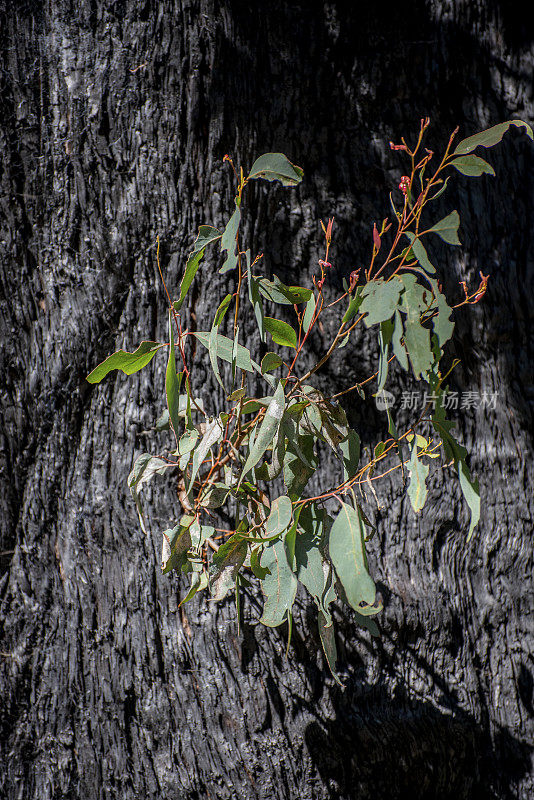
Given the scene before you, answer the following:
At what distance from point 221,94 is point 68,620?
50.3 inches

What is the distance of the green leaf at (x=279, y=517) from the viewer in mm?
904

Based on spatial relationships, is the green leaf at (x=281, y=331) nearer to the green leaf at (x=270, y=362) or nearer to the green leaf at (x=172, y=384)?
the green leaf at (x=270, y=362)

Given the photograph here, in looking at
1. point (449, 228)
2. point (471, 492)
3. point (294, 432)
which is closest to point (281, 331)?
point (294, 432)

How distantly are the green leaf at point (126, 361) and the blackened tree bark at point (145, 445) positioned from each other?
0.28 metres

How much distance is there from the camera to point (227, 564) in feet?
3.21

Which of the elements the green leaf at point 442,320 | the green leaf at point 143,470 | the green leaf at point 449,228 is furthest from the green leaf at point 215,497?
the green leaf at point 449,228

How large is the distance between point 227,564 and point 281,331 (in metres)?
0.44

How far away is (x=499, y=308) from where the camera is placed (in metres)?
1.37

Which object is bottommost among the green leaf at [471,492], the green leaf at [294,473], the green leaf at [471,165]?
the green leaf at [471,492]

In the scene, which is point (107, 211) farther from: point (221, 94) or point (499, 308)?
A: point (499, 308)

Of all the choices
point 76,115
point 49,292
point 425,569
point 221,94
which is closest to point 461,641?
point 425,569

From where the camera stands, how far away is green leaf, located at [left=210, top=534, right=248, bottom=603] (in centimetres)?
97

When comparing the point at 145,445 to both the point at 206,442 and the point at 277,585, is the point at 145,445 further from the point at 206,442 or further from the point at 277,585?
the point at 277,585

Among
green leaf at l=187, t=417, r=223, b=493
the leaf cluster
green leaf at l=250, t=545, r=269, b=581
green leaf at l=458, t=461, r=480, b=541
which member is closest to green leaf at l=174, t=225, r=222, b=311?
the leaf cluster
